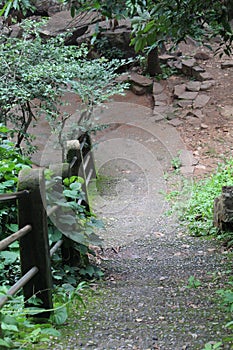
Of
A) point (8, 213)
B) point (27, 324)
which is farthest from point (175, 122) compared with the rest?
point (27, 324)

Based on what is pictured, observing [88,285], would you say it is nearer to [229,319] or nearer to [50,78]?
[229,319]

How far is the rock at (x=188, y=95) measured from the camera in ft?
28.7

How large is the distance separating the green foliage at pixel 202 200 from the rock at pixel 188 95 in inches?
78.8

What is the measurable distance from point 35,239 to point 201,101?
6.70 metres

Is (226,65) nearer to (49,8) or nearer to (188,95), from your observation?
(188,95)

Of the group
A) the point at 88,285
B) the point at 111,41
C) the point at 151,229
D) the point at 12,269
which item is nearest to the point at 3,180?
the point at 12,269

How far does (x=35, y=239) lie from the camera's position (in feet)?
8.00

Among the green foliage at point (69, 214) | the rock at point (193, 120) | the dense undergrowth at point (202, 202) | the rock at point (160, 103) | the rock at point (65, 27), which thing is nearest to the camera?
the green foliage at point (69, 214)

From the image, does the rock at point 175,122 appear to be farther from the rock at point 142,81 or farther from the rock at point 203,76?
the rock at point 203,76

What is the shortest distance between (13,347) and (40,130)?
6.31m

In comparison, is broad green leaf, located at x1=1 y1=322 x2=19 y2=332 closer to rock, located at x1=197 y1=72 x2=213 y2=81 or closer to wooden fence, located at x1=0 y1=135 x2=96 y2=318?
wooden fence, located at x1=0 y1=135 x2=96 y2=318

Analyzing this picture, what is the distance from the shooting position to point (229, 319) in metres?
2.50

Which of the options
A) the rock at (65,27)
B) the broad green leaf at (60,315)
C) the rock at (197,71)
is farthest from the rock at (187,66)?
the broad green leaf at (60,315)

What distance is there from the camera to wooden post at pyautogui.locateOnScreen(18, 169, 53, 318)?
2.40 meters
